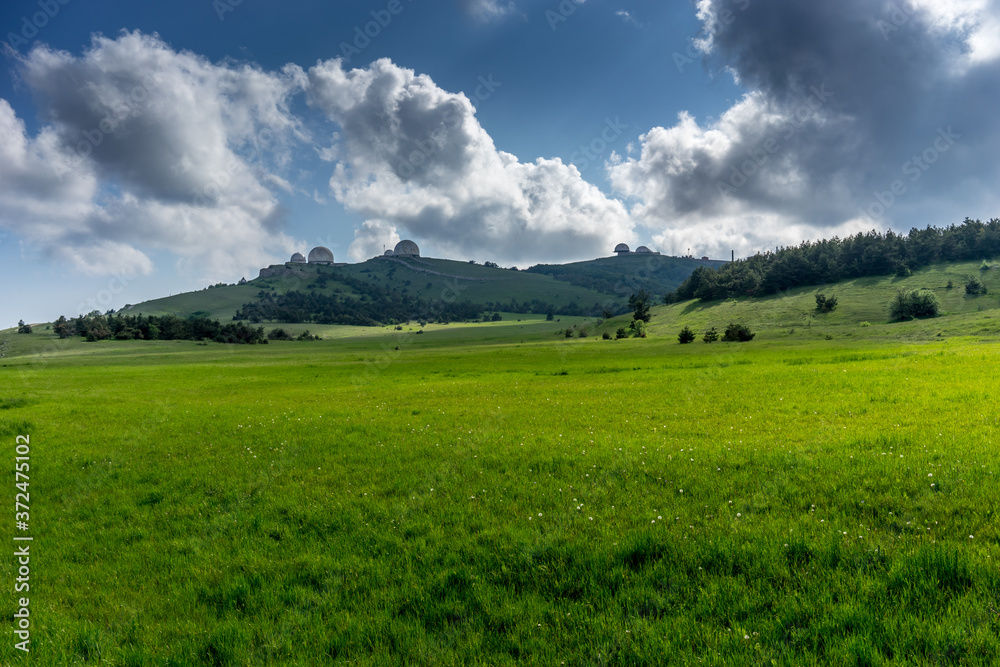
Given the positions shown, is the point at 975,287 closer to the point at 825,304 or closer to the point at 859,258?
the point at 825,304

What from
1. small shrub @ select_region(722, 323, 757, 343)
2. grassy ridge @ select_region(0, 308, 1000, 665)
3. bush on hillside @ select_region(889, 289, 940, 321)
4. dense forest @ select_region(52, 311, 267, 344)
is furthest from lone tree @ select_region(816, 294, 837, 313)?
dense forest @ select_region(52, 311, 267, 344)

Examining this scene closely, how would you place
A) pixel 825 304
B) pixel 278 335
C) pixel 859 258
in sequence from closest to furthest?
pixel 825 304, pixel 859 258, pixel 278 335

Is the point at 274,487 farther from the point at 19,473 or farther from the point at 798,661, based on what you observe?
the point at 798,661

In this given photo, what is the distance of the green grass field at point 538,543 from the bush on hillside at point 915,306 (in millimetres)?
106412

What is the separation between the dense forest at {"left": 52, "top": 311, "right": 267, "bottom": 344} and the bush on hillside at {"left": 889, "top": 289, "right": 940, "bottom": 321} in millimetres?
175318

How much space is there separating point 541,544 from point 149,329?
16692 centimetres

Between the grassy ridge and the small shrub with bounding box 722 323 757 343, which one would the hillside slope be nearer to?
the small shrub with bounding box 722 323 757 343

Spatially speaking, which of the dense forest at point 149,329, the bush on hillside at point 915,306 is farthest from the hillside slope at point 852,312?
the dense forest at point 149,329

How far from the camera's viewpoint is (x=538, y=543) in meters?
7.57

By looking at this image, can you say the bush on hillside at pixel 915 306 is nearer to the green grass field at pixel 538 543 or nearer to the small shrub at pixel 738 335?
the small shrub at pixel 738 335

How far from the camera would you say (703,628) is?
5.40 metres

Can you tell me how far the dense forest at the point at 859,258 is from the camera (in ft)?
459

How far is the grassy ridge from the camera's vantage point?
5.52 metres

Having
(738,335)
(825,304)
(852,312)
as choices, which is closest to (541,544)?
(738,335)
